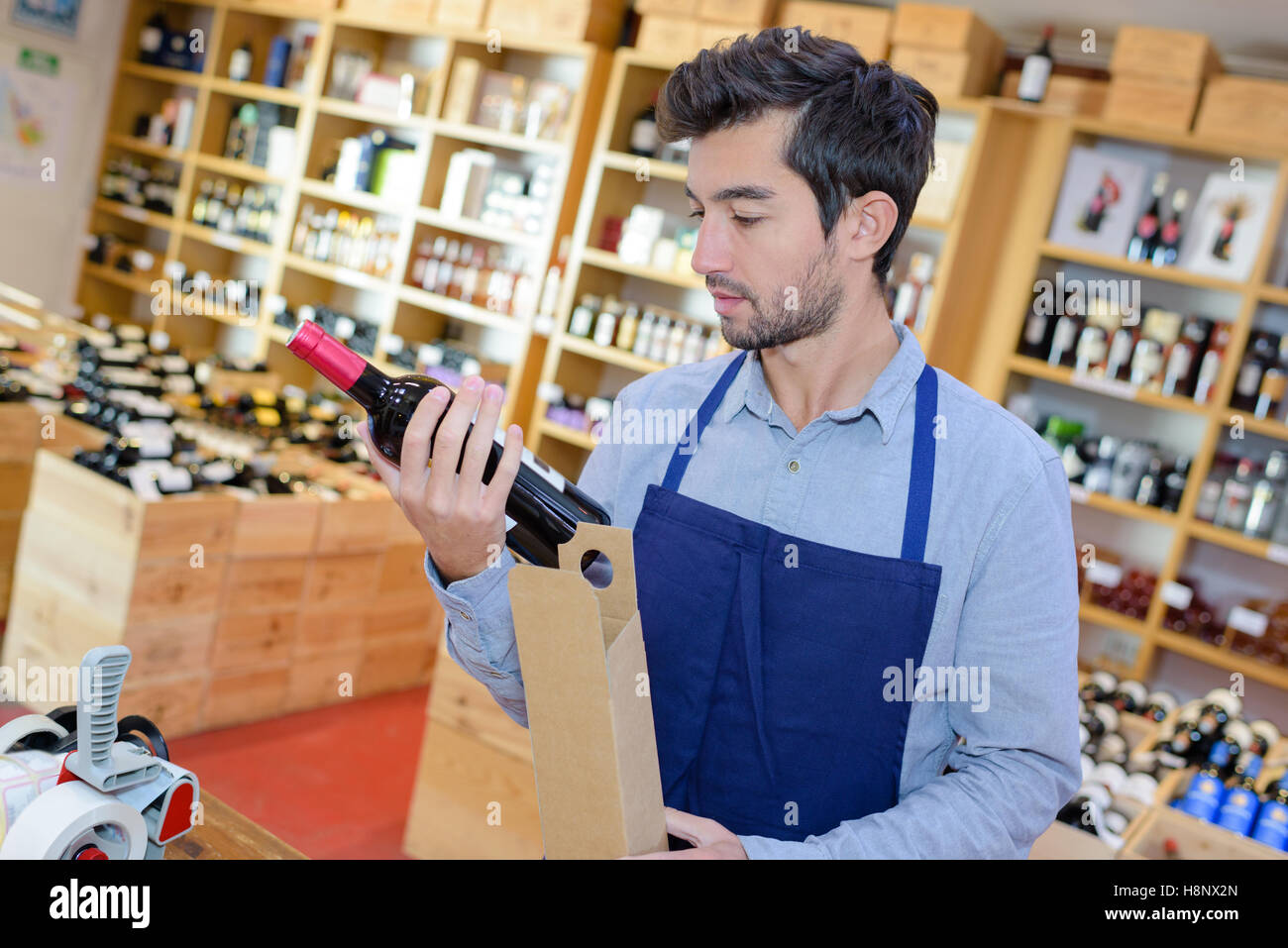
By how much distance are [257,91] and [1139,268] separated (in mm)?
4541

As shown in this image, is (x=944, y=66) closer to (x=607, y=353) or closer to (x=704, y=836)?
(x=607, y=353)

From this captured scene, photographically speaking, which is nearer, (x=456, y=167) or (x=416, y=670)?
(x=416, y=670)

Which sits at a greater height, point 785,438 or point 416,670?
point 785,438

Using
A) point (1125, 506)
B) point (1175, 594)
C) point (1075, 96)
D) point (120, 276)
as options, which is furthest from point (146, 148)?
point (1175, 594)

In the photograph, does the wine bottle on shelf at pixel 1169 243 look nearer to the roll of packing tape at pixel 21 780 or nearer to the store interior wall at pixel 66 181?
the roll of packing tape at pixel 21 780

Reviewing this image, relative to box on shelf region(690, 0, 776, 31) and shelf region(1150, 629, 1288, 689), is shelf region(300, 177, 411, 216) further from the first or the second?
shelf region(1150, 629, 1288, 689)

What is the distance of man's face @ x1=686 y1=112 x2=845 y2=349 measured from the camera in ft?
4.26

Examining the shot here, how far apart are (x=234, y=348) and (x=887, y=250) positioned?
562cm

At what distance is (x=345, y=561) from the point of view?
3977 mm

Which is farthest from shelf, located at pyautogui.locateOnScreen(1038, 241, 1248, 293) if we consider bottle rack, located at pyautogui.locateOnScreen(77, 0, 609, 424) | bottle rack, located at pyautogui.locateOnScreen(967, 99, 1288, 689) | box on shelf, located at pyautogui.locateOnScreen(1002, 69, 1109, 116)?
bottle rack, located at pyautogui.locateOnScreen(77, 0, 609, 424)

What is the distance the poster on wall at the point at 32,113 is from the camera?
587 cm

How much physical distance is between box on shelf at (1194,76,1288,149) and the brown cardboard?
3667mm
